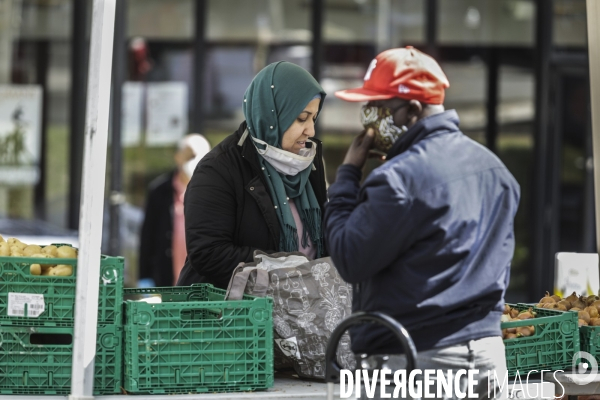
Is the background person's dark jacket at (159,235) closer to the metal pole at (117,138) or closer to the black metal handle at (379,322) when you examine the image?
the metal pole at (117,138)

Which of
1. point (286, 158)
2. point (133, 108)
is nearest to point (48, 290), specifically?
point (286, 158)

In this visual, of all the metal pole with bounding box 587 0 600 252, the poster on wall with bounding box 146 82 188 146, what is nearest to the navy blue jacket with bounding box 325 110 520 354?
the metal pole with bounding box 587 0 600 252

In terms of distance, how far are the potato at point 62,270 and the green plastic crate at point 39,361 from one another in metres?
0.19

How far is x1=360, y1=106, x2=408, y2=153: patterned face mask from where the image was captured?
9.48 ft

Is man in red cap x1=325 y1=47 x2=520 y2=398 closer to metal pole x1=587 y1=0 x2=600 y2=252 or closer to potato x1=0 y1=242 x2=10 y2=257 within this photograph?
potato x1=0 y1=242 x2=10 y2=257

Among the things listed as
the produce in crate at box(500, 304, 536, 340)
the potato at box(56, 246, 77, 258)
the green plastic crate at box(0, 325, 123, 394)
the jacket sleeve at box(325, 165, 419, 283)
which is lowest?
the green plastic crate at box(0, 325, 123, 394)

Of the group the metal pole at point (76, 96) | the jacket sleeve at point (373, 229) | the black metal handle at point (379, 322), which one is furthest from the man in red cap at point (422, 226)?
the metal pole at point (76, 96)

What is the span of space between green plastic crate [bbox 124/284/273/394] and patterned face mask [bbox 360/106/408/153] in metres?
0.79

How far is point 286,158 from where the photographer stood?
3830 millimetres

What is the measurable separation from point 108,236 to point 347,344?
5.54 m

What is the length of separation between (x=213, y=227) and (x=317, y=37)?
609cm

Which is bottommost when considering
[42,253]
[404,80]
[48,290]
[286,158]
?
[48,290]

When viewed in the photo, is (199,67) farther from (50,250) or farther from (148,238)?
(50,250)

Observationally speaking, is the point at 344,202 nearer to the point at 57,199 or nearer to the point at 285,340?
the point at 285,340
